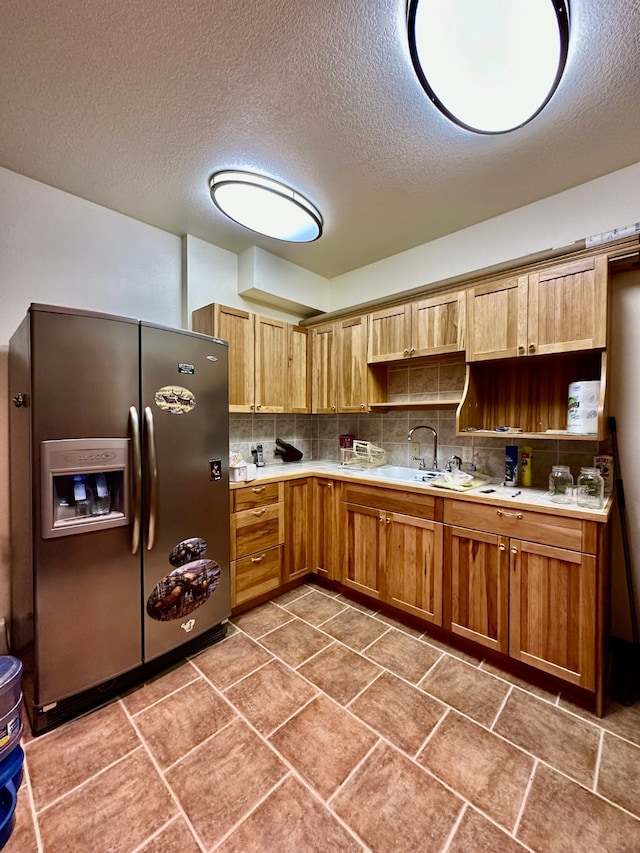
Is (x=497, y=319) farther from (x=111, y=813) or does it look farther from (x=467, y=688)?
(x=111, y=813)

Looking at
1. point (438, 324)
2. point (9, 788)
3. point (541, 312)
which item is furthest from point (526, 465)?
point (9, 788)

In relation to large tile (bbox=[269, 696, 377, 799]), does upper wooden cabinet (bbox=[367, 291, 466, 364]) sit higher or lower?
higher

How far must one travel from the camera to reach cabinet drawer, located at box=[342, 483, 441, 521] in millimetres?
2154

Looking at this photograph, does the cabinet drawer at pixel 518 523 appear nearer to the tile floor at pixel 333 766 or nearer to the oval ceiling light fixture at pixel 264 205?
the tile floor at pixel 333 766

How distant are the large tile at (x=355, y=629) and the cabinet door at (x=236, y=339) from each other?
167 centimetres

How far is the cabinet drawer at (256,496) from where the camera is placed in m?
2.36

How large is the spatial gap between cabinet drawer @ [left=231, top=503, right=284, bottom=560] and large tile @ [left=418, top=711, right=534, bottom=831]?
1.44m

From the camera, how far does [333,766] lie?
4.48 feet

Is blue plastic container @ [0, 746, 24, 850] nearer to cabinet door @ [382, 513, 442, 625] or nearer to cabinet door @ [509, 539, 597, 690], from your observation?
cabinet door @ [382, 513, 442, 625]

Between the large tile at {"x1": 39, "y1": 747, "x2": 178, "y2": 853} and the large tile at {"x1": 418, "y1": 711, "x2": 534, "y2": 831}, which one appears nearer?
the large tile at {"x1": 39, "y1": 747, "x2": 178, "y2": 853}

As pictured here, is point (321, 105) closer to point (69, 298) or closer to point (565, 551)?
point (69, 298)

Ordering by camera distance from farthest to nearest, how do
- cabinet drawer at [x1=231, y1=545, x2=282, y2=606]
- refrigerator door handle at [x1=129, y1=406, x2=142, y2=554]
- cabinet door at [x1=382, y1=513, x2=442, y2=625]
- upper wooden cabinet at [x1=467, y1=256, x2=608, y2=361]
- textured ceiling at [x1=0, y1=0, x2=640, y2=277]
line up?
cabinet drawer at [x1=231, y1=545, x2=282, y2=606]
cabinet door at [x1=382, y1=513, x2=442, y2=625]
upper wooden cabinet at [x1=467, y1=256, x2=608, y2=361]
refrigerator door handle at [x1=129, y1=406, x2=142, y2=554]
textured ceiling at [x1=0, y1=0, x2=640, y2=277]

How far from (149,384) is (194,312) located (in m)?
1.14

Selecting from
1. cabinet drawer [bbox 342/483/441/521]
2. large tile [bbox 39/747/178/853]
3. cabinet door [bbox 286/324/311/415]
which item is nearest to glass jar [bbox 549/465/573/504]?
cabinet drawer [bbox 342/483/441/521]
